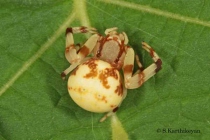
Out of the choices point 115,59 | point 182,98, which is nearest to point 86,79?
point 115,59

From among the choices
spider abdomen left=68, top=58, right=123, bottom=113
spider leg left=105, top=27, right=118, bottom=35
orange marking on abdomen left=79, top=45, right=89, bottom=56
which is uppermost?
spider leg left=105, top=27, right=118, bottom=35

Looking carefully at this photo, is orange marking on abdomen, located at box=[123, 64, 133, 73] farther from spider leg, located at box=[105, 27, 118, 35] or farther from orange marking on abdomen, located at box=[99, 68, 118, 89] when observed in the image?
spider leg, located at box=[105, 27, 118, 35]

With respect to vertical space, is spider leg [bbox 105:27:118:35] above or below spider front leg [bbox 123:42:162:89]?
above

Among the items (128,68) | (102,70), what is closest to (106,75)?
(102,70)

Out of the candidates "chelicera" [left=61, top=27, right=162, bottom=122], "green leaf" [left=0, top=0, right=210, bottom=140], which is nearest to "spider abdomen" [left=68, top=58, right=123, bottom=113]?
"chelicera" [left=61, top=27, right=162, bottom=122]

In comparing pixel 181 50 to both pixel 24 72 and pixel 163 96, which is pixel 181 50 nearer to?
pixel 163 96

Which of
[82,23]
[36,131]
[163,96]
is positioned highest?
[82,23]

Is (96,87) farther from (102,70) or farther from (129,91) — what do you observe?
(129,91)
